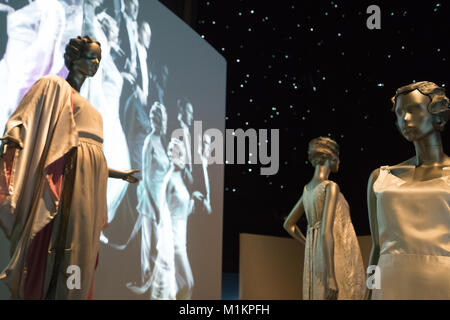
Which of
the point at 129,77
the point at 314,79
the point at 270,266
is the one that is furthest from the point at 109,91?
the point at 270,266

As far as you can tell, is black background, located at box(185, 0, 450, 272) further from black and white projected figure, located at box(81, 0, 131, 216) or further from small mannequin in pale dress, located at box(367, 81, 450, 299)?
small mannequin in pale dress, located at box(367, 81, 450, 299)

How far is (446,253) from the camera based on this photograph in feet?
5.06

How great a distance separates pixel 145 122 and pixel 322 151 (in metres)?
1.50

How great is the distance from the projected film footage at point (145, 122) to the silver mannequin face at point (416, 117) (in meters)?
2.11

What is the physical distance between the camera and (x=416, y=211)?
161 centimetres

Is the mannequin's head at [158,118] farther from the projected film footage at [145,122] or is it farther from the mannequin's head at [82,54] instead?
the mannequin's head at [82,54]

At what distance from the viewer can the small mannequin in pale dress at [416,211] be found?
1547mm

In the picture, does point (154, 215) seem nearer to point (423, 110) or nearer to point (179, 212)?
point (179, 212)

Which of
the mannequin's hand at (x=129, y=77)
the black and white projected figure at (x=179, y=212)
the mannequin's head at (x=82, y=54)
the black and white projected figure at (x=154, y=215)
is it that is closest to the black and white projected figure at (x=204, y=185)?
the black and white projected figure at (x=179, y=212)

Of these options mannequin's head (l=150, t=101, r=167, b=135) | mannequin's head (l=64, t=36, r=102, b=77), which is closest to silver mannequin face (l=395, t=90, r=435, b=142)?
mannequin's head (l=64, t=36, r=102, b=77)

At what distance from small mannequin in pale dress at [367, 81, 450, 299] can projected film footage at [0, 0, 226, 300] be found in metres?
2.01
